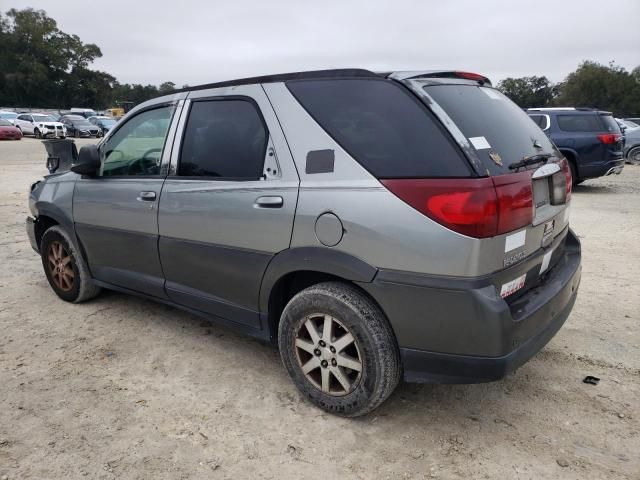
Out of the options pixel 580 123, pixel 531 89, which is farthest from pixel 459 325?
pixel 531 89

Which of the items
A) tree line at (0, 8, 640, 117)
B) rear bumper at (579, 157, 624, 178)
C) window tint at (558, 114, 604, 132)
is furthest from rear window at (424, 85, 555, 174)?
tree line at (0, 8, 640, 117)

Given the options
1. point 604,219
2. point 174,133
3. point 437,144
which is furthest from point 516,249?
point 604,219

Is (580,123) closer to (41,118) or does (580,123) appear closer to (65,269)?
(65,269)

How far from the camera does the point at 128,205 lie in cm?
363

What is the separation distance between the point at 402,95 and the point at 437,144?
13.2 inches

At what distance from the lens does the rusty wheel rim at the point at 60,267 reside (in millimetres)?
4371

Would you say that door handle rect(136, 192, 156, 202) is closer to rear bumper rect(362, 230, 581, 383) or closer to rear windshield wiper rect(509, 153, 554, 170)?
rear bumper rect(362, 230, 581, 383)

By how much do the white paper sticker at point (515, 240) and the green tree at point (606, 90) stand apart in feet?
210

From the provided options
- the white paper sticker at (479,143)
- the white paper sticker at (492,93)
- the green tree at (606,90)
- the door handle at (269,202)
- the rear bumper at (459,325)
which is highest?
the green tree at (606,90)

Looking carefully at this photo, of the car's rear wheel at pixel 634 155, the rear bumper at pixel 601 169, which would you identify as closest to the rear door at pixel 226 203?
the rear bumper at pixel 601 169

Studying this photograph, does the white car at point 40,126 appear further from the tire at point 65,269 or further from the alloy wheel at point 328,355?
the alloy wheel at point 328,355

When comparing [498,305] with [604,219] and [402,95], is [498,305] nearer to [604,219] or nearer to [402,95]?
[402,95]

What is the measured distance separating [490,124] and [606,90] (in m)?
68.4

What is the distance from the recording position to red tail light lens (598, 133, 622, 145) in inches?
414
